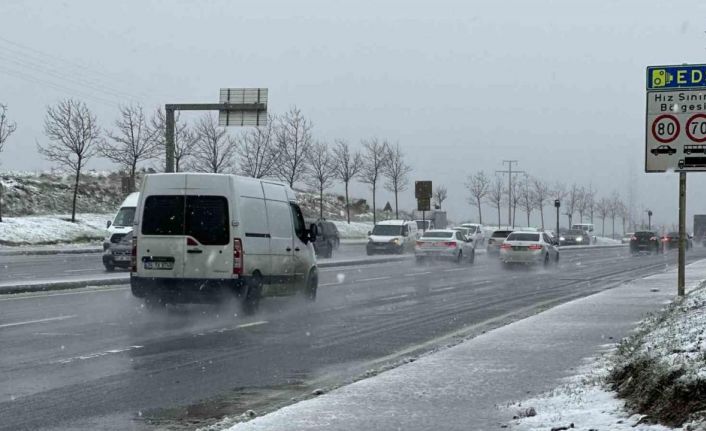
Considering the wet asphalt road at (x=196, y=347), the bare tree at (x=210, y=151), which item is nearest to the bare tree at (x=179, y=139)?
the bare tree at (x=210, y=151)

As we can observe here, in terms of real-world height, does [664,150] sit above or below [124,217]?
above

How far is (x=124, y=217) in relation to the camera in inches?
1180

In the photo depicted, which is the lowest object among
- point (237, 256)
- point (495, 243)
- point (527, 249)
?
point (495, 243)

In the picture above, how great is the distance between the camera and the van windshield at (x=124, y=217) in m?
29.6

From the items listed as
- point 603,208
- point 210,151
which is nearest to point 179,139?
point 210,151

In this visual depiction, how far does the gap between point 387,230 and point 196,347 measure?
37017mm

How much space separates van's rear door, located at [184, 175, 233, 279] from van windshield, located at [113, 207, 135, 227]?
14.8m

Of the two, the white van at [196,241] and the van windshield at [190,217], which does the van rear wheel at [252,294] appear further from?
the van windshield at [190,217]

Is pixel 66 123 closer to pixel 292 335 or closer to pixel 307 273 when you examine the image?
pixel 307 273

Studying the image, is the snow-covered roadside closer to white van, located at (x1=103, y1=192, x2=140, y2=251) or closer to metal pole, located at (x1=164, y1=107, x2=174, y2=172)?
white van, located at (x1=103, y1=192, x2=140, y2=251)

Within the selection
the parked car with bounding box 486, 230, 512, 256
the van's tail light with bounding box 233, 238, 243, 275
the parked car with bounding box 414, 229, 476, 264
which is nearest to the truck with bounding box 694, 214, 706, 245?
the parked car with bounding box 486, 230, 512, 256

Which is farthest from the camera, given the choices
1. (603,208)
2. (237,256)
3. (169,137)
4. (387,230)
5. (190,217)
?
(603,208)

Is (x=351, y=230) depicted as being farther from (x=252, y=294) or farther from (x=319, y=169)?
(x=252, y=294)

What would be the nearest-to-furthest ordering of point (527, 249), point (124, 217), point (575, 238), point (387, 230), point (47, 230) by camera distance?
point (124, 217)
point (527, 249)
point (387, 230)
point (47, 230)
point (575, 238)
